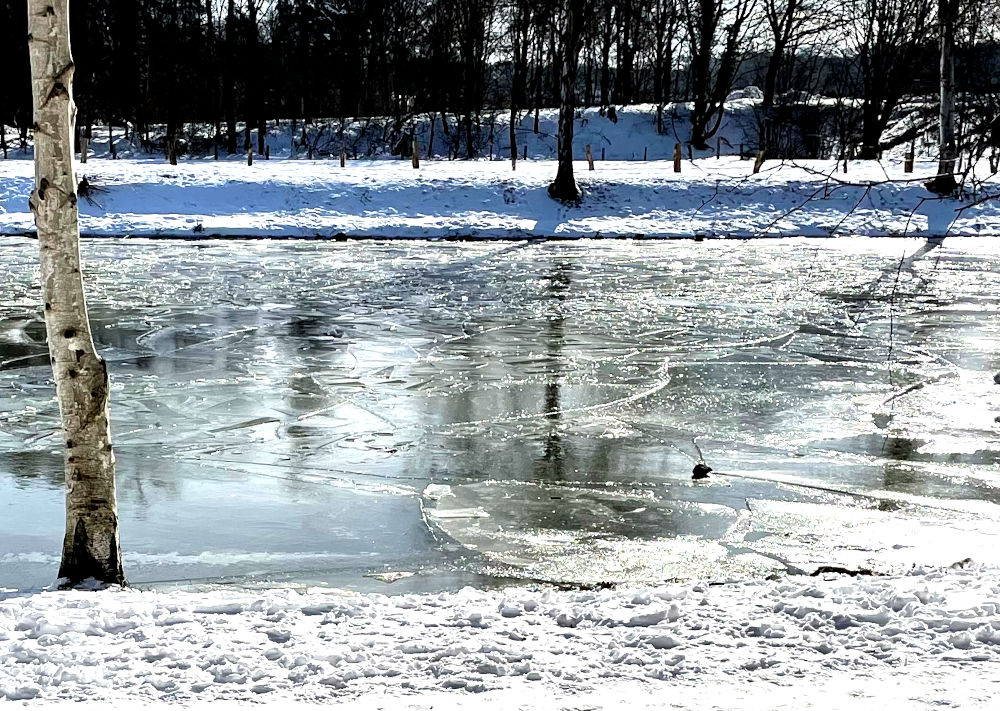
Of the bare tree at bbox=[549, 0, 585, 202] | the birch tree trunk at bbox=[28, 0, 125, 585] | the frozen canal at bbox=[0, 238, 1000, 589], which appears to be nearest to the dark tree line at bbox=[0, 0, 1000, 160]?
the bare tree at bbox=[549, 0, 585, 202]

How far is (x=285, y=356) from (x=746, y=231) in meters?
19.7

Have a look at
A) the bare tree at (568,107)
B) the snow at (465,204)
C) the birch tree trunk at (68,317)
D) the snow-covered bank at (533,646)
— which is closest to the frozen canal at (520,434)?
the birch tree trunk at (68,317)

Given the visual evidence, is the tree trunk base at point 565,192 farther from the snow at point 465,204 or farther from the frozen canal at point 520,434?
the frozen canal at point 520,434

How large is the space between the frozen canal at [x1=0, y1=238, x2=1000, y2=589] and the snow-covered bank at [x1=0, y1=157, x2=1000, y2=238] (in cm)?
1254

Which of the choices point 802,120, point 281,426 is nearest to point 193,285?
point 281,426

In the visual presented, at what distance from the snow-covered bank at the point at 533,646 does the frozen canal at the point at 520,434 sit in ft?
3.78

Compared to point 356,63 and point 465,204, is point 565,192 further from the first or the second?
point 356,63

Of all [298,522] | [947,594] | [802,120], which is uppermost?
[802,120]

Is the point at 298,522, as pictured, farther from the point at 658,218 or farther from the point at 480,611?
the point at 658,218

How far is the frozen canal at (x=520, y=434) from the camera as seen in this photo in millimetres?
5961

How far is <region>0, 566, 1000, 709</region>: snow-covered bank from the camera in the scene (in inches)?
139

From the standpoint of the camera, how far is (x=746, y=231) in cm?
2906

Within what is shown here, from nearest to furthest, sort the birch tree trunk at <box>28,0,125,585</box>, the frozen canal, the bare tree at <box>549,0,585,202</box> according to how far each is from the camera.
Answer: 1. the birch tree trunk at <box>28,0,125,585</box>
2. the frozen canal
3. the bare tree at <box>549,0,585,202</box>

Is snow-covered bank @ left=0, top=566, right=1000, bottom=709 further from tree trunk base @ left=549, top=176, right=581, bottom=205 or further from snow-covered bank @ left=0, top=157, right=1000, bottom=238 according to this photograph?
tree trunk base @ left=549, top=176, right=581, bottom=205
